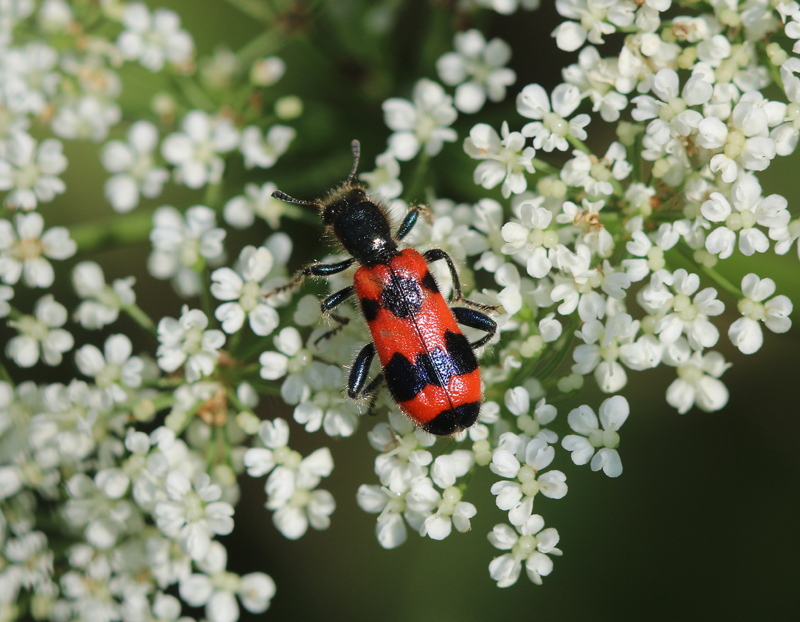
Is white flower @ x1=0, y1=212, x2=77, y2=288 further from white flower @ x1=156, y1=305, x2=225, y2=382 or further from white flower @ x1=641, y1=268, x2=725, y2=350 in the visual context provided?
white flower @ x1=641, y1=268, x2=725, y2=350

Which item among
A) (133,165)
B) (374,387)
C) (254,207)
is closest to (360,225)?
(254,207)

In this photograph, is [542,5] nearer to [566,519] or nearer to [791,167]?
[791,167]

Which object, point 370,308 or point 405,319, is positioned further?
point 370,308

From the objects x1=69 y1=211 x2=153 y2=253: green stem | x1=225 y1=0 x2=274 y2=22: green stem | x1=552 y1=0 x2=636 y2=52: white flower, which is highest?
x1=552 y1=0 x2=636 y2=52: white flower

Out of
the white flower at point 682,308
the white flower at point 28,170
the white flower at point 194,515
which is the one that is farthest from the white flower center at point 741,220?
the white flower at point 28,170

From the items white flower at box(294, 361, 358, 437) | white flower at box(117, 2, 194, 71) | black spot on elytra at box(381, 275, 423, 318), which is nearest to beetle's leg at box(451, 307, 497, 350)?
black spot on elytra at box(381, 275, 423, 318)

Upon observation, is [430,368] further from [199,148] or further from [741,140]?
[199,148]
